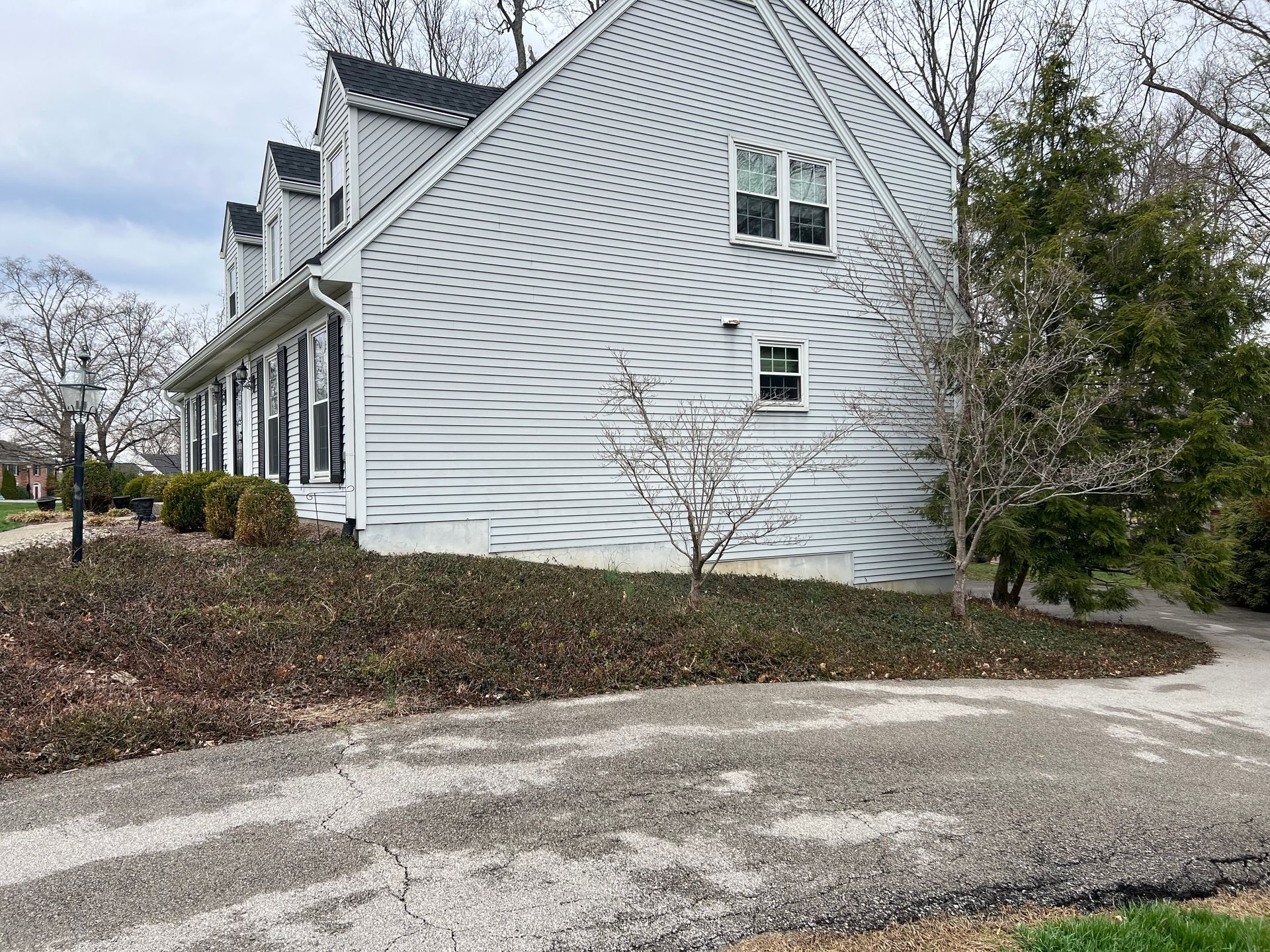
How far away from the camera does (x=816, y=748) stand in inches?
191

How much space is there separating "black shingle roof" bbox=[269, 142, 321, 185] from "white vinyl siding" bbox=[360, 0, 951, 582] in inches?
230

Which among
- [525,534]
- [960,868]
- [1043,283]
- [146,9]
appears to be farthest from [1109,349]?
[146,9]

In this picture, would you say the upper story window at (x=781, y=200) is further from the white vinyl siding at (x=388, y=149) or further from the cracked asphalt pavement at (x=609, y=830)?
the cracked asphalt pavement at (x=609, y=830)

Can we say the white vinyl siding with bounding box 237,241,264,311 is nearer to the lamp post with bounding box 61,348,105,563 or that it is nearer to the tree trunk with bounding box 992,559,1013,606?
the lamp post with bounding box 61,348,105,563

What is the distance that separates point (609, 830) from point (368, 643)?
11.1ft

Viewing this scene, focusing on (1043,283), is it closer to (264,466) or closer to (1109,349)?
(1109,349)

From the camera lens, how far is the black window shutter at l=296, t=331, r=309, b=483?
11.2m

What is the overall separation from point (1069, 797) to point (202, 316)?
4120 centimetres

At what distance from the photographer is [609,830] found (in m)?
3.63

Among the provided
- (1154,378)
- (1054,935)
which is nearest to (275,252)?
(1154,378)

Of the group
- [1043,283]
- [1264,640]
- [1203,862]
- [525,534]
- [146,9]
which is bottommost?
[1264,640]

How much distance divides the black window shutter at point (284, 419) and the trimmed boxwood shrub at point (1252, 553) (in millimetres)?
15980

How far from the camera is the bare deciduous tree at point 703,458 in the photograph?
10.3 m

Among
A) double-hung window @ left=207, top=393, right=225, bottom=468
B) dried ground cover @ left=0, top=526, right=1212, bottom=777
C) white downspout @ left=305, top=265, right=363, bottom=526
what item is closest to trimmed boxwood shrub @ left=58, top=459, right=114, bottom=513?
double-hung window @ left=207, top=393, right=225, bottom=468
